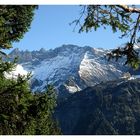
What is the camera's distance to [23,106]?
1153 centimetres

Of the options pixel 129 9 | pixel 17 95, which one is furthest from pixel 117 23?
pixel 17 95

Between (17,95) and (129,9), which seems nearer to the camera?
(129,9)

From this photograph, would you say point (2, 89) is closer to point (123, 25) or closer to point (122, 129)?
point (123, 25)

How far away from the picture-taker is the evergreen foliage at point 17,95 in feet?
35.6

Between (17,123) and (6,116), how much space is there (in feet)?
3.04

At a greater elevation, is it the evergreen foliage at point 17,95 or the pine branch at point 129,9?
the pine branch at point 129,9

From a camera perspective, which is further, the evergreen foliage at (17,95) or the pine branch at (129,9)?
the evergreen foliage at (17,95)

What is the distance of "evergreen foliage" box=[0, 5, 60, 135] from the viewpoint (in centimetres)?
1086

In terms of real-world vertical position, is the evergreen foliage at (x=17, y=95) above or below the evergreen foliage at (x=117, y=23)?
below

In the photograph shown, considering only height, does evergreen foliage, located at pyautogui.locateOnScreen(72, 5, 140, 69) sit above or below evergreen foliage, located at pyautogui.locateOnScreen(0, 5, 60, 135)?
above

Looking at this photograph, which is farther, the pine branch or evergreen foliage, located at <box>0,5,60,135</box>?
evergreen foliage, located at <box>0,5,60,135</box>

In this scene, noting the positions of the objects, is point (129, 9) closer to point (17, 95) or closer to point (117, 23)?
point (117, 23)

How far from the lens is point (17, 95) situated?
11.2 metres
